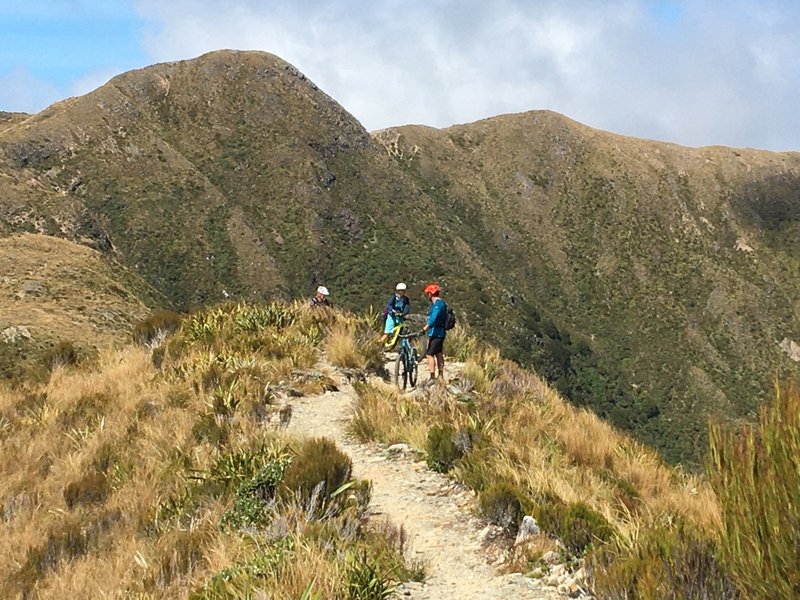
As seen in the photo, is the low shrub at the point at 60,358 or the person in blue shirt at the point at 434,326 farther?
the low shrub at the point at 60,358

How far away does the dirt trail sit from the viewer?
461 centimetres

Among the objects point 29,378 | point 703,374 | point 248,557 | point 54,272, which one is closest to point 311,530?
point 248,557

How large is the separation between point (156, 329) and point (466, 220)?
107886mm

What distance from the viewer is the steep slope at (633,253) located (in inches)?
3620

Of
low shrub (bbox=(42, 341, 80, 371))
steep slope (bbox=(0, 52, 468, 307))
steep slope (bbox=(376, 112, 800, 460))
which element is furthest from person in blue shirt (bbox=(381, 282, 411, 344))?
steep slope (bbox=(376, 112, 800, 460))

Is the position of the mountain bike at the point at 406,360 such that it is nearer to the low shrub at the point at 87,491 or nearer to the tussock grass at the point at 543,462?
the tussock grass at the point at 543,462

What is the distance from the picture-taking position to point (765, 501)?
3.02 m

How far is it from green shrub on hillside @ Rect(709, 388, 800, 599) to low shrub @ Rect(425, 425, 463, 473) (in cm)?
400

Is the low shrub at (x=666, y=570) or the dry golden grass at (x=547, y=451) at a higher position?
the low shrub at (x=666, y=570)

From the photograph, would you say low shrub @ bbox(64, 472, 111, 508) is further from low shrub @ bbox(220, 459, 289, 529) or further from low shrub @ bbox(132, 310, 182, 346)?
low shrub @ bbox(132, 310, 182, 346)

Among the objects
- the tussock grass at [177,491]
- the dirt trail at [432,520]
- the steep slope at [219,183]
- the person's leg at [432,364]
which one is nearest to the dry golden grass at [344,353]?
the tussock grass at [177,491]

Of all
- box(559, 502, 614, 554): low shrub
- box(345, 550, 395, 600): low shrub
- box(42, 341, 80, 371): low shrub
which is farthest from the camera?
box(42, 341, 80, 371): low shrub

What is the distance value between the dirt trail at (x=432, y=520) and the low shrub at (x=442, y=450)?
0.11 m

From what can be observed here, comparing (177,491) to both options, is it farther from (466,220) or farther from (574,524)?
(466,220)
